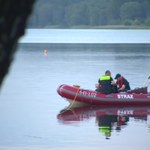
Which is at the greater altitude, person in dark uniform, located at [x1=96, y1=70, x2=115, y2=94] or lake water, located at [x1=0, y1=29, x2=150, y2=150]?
person in dark uniform, located at [x1=96, y1=70, x2=115, y2=94]

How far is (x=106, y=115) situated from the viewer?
19953 millimetres

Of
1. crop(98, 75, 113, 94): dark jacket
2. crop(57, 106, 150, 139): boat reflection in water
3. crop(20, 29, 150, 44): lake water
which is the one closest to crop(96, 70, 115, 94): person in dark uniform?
crop(98, 75, 113, 94): dark jacket

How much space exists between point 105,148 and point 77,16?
4907 inches

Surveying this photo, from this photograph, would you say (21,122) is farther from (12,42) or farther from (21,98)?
(12,42)

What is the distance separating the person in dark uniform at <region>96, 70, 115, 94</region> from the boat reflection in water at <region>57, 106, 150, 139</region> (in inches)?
22.3

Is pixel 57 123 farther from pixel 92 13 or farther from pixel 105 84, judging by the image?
pixel 92 13

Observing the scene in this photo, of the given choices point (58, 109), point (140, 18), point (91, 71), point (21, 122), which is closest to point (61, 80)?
point (91, 71)

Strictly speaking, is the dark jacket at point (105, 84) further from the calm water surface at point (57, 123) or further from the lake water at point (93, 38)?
the lake water at point (93, 38)

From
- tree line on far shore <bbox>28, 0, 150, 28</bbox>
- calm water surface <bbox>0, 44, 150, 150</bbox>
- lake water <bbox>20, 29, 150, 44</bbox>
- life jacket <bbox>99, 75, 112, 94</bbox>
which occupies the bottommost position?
calm water surface <bbox>0, 44, 150, 150</bbox>

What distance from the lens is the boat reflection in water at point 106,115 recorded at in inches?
712

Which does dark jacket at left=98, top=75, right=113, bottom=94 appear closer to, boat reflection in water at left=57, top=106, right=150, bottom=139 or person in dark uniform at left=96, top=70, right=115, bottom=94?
person in dark uniform at left=96, top=70, right=115, bottom=94

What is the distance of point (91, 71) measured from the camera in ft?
135

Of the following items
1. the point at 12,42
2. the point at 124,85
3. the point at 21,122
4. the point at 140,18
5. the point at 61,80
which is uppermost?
the point at 140,18

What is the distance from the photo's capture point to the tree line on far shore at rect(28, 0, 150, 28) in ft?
420
